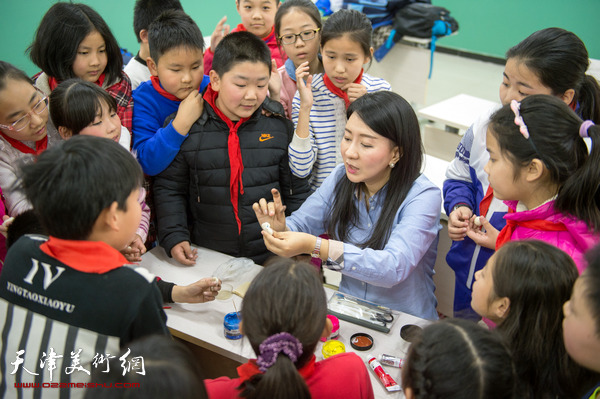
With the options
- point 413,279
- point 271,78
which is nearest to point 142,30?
point 271,78

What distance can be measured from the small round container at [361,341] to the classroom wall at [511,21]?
5.95 metres

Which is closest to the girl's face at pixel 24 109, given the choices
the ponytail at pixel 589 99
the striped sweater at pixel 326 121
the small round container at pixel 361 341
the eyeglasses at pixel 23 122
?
the eyeglasses at pixel 23 122

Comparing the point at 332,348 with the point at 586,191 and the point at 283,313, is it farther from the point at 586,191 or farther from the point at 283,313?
the point at 586,191

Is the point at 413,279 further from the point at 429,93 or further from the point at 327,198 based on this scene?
the point at 429,93

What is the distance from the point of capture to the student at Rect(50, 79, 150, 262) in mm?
1885

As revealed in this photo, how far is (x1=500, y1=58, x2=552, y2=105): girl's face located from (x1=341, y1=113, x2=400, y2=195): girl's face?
533mm

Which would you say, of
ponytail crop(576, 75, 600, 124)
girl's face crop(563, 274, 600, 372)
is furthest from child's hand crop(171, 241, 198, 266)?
ponytail crop(576, 75, 600, 124)

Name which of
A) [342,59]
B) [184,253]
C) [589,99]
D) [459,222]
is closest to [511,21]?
[342,59]

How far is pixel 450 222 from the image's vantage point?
1.92 meters

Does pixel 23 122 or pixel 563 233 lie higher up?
pixel 23 122

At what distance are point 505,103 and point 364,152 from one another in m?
0.63

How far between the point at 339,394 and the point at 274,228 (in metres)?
0.81

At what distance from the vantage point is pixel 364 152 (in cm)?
177

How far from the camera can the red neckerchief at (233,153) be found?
2.07 m
